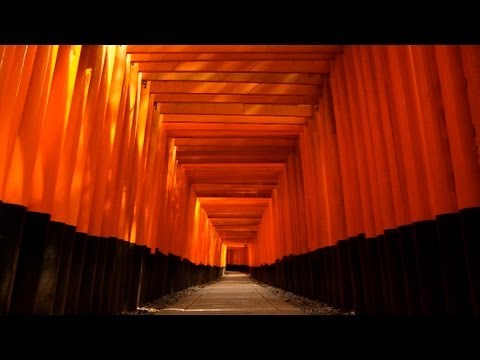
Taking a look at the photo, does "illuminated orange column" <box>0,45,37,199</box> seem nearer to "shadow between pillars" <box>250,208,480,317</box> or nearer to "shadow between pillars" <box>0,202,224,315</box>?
"shadow between pillars" <box>0,202,224,315</box>

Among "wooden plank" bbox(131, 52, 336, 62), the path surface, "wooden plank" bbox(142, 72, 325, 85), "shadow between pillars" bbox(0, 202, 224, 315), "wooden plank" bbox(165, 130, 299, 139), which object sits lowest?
the path surface

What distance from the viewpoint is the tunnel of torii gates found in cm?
323

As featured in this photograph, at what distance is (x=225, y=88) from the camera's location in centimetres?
860

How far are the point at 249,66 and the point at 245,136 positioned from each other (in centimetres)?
365

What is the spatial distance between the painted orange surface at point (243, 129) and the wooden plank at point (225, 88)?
0.11 ft

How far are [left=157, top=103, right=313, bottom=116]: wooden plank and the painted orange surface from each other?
3cm

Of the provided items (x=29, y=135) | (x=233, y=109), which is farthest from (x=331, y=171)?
(x=29, y=135)

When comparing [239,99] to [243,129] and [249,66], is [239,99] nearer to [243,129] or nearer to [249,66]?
[249,66]

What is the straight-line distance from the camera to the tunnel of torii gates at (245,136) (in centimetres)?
323

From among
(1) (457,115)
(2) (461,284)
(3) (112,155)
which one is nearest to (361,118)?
(1) (457,115)

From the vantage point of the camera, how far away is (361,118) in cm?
562

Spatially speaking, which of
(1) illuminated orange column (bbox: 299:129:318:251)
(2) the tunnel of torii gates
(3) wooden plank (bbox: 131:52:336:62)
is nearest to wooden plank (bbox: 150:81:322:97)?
(2) the tunnel of torii gates
